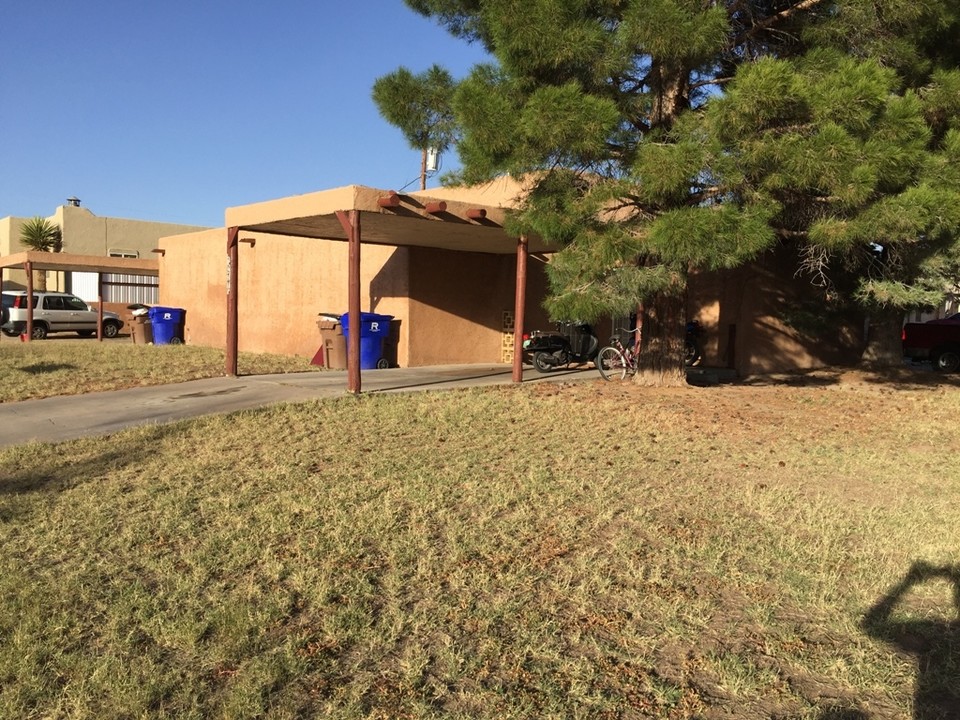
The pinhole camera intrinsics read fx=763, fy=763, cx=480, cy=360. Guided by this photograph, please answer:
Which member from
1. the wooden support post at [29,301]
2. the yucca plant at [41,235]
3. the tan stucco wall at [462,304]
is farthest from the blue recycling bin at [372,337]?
the yucca plant at [41,235]

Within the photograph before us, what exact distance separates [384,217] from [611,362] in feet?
15.5

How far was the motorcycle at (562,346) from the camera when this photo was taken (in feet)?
47.0

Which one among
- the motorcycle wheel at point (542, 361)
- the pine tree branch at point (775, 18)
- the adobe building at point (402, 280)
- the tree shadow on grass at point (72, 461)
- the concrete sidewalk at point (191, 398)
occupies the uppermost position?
the pine tree branch at point (775, 18)

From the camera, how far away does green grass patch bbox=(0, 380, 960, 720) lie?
10.6 ft

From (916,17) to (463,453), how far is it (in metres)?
7.35

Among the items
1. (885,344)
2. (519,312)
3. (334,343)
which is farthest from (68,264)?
(885,344)

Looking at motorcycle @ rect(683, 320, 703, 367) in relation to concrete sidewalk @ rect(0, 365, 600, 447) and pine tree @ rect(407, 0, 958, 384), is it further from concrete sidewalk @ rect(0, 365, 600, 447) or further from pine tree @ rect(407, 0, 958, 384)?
pine tree @ rect(407, 0, 958, 384)

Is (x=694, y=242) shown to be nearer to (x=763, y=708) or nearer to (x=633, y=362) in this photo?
(x=633, y=362)

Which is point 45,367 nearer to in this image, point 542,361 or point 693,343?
point 542,361

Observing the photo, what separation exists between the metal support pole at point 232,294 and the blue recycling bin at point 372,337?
2.20 m

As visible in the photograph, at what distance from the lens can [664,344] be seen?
39.7 ft

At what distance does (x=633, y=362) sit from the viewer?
43.7 ft

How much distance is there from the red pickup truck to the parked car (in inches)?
986

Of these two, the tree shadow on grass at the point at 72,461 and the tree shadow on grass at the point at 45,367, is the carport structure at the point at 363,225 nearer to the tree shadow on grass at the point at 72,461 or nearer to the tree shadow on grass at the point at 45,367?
the tree shadow on grass at the point at 45,367
